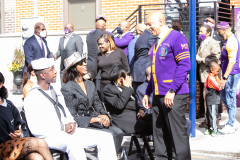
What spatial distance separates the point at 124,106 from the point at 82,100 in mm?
649

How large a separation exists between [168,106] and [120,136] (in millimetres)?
866

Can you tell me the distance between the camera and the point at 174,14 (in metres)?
12.1

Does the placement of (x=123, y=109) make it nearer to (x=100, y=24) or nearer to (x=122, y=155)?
(x=122, y=155)

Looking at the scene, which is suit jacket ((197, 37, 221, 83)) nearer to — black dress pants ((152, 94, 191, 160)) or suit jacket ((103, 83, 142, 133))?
suit jacket ((103, 83, 142, 133))

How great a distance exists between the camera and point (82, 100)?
18.9 ft

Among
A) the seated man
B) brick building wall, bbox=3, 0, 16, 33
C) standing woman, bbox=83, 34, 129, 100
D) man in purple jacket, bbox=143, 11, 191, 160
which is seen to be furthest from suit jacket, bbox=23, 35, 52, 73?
brick building wall, bbox=3, 0, 16, 33

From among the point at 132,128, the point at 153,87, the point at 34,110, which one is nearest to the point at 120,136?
the point at 132,128

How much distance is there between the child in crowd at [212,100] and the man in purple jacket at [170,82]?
2.69 m

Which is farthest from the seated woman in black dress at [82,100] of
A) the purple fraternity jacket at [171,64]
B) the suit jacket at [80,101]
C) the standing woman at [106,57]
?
the standing woman at [106,57]

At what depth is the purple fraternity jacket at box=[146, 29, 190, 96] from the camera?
529cm

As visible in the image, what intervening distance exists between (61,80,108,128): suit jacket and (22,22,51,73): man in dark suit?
12.1 ft

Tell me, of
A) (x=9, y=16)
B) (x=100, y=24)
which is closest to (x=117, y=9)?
(x=100, y=24)

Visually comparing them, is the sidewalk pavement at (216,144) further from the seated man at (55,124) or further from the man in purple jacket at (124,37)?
the man in purple jacket at (124,37)

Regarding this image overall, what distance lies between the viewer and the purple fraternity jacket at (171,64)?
5289 mm
